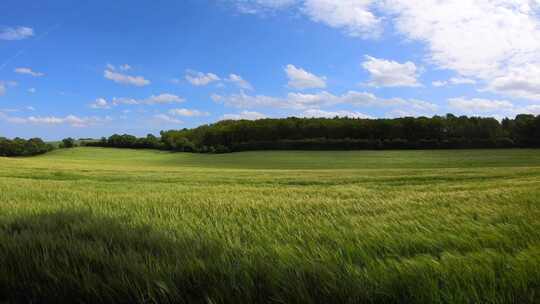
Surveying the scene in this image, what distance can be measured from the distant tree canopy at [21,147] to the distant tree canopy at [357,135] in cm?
1786

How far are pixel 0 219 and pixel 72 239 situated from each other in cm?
169

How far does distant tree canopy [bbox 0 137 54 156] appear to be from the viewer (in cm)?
8794

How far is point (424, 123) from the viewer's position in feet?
306

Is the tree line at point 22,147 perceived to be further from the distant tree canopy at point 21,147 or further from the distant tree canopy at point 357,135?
the distant tree canopy at point 357,135

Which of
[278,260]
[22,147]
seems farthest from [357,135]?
[278,260]

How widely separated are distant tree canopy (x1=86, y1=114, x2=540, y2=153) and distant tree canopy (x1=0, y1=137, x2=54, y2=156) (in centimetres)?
1786

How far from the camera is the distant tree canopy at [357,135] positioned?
82250 mm

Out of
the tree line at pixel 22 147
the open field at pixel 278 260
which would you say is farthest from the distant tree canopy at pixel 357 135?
the open field at pixel 278 260

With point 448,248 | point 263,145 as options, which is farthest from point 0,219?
point 263,145

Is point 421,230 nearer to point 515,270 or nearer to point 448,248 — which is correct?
point 448,248

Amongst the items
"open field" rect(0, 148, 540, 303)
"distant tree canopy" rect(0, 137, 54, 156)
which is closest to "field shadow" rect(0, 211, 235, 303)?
"open field" rect(0, 148, 540, 303)

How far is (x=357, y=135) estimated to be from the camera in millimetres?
99562

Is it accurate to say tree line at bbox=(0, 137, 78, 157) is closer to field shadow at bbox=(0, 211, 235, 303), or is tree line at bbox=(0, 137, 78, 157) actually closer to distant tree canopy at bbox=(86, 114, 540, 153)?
distant tree canopy at bbox=(86, 114, 540, 153)

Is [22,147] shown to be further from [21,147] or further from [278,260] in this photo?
[278,260]
